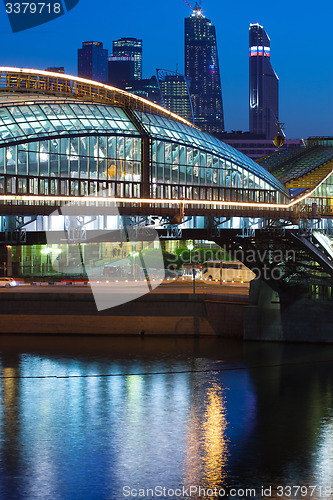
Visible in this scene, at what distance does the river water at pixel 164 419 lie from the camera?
30219 mm

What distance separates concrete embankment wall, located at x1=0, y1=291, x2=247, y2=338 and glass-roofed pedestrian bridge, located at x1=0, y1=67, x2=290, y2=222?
7.08 m

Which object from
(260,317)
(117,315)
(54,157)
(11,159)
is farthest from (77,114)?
(260,317)

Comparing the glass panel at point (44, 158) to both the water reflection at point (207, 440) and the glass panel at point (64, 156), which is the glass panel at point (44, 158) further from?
the water reflection at point (207, 440)

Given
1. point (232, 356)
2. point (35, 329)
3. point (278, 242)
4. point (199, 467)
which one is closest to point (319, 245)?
point (278, 242)

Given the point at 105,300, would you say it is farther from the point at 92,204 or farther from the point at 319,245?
the point at 319,245

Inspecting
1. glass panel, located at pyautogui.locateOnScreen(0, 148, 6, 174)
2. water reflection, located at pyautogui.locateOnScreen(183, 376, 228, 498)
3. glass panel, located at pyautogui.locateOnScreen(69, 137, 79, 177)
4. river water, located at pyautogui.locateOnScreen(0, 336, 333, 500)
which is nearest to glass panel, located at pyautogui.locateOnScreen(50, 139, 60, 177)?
glass panel, located at pyautogui.locateOnScreen(69, 137, 79, 177)

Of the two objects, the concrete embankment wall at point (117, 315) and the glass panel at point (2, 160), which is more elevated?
the glass panel at point (2, 160)

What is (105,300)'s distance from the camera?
5869 cm

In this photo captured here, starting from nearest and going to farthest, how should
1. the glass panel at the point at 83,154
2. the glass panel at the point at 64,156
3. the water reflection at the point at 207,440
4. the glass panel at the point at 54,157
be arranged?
1. the water reflection at the point at 207,440
2. the glass panel at the point at 54,157
3. the glass panel at the point at 64,156
4. the glass panel at the point at 83,154

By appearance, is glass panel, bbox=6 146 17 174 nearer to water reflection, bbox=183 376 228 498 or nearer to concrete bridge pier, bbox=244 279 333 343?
concrete bridge pier, bbox=244 279 333 343

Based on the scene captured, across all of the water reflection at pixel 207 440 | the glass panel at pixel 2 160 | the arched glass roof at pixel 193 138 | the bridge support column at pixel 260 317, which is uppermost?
the arched glass roof at pixel 193 138

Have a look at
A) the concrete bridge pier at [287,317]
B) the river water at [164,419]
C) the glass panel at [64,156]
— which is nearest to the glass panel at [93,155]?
the glass panel at [64,156]

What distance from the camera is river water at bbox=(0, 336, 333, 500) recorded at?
99.1ft

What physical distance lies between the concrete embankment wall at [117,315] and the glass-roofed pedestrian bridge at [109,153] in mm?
7079
